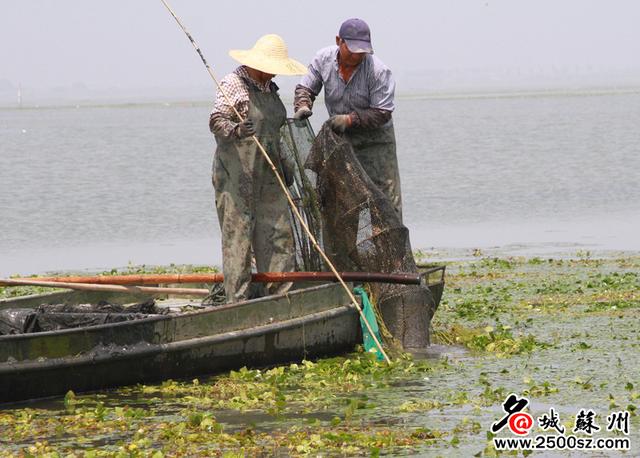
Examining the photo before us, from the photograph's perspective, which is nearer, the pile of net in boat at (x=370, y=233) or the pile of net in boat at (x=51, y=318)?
the pile of net in boat at (x=51, y=318)

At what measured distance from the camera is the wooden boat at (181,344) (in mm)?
9625

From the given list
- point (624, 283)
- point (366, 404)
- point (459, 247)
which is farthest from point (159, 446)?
point (459, 247)

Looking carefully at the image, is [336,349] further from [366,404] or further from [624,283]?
[624,283]

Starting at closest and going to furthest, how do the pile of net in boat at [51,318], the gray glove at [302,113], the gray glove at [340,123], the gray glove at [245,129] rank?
the gray glove at [245,129], the pile of net in boat at [51,318], the gray glove at [302,113], the gray glove at [340,123]

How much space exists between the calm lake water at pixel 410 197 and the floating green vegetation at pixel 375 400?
7.69 meters

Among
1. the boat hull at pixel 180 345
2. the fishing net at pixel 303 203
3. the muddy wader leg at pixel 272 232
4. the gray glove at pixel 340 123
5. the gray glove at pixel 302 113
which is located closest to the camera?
the boat hull at pixel 180 345

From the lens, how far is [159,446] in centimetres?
837

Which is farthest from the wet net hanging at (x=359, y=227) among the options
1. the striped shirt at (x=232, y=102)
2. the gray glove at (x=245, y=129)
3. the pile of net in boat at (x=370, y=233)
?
the gray glove at (x=245, y=129)

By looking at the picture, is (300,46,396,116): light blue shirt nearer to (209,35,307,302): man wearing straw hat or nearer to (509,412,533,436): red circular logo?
(209,35,307,302): man wearing straw hat

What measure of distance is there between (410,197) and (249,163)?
56.9 ft

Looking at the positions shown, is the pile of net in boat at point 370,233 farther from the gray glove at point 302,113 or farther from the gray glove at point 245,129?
the gray glove at point 245,129

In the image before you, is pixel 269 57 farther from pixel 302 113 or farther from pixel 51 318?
pixel 51 318

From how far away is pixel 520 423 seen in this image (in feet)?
28.2

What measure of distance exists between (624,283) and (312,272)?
15.1 feet
